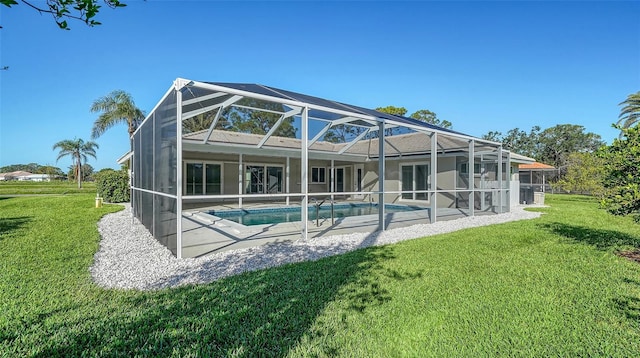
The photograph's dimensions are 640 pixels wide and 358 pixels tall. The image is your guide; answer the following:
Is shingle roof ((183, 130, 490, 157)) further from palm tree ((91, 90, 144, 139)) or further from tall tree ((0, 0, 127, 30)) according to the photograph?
palm tree ((91, 90, 144, 139))

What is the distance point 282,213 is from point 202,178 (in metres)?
5.95

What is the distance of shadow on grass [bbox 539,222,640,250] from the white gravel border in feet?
9.31

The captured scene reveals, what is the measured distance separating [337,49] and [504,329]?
14.5m

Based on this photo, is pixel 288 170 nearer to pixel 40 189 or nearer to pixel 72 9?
pixel 72 9

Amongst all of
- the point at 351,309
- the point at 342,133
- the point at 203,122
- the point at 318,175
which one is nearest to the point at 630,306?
the point at 351,309

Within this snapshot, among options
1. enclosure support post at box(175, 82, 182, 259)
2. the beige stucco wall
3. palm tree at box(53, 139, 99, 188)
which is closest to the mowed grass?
palm tree at box(53, 139, 99, 188)

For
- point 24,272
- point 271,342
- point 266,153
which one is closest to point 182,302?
point 271,342

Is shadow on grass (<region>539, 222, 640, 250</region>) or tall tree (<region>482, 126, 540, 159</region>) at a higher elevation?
tall tree (<region>482, 126, 540, 159</region>)

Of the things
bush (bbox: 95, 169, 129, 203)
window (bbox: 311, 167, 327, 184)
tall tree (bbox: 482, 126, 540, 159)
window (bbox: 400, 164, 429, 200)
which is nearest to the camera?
window (bbox: 400, 164, 429, 200)

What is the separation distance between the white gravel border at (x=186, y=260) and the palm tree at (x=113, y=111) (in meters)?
17.5

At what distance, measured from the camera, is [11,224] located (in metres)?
9.18

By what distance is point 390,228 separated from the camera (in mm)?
9055

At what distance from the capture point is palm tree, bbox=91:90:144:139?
22.7 meters

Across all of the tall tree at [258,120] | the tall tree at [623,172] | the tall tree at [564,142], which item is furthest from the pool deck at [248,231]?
the tall tree at [564,142]
